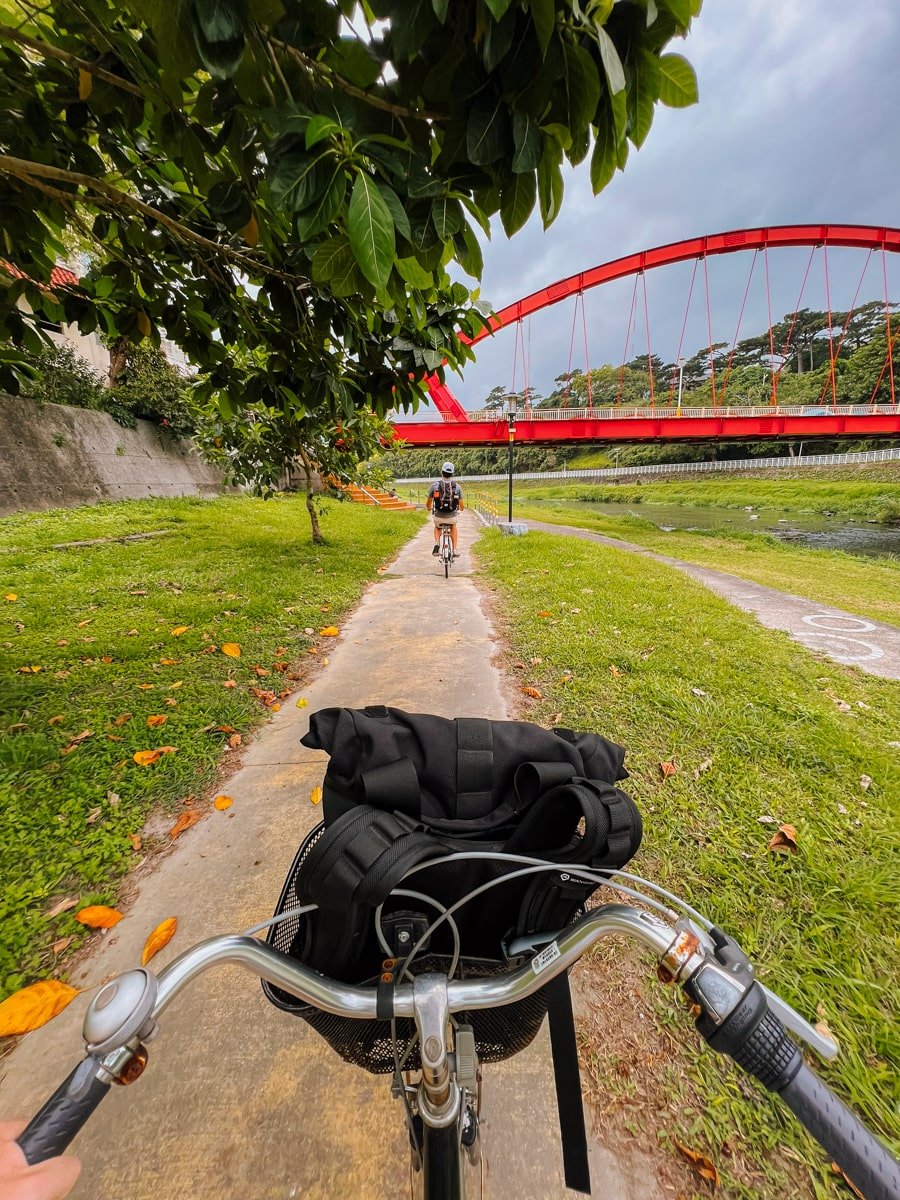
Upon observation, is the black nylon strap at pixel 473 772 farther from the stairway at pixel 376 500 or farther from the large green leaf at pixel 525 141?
the stairway at pixel 376 500

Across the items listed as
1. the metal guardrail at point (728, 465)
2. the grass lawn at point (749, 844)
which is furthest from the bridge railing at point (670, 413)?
the grass lawn at point (749, 844)

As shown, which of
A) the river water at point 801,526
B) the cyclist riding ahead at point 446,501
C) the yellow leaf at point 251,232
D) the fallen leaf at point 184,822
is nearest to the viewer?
the yellow leaf at point 251,232

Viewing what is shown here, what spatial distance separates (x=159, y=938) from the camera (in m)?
1.48

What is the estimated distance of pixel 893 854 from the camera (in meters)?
1.70

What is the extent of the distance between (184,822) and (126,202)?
101 inches

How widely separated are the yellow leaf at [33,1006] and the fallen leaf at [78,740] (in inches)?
47.0

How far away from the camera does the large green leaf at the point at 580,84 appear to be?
877mm

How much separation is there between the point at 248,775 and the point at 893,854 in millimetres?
2713

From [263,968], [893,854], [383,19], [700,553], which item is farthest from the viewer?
[700,553]

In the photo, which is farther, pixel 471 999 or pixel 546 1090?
pixel 546 1090

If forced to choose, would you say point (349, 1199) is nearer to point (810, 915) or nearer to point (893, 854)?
point (810, 915)

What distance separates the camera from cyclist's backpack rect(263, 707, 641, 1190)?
0.73 m

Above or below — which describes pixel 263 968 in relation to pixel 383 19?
below

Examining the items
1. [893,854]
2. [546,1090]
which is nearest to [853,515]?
[893,854]
